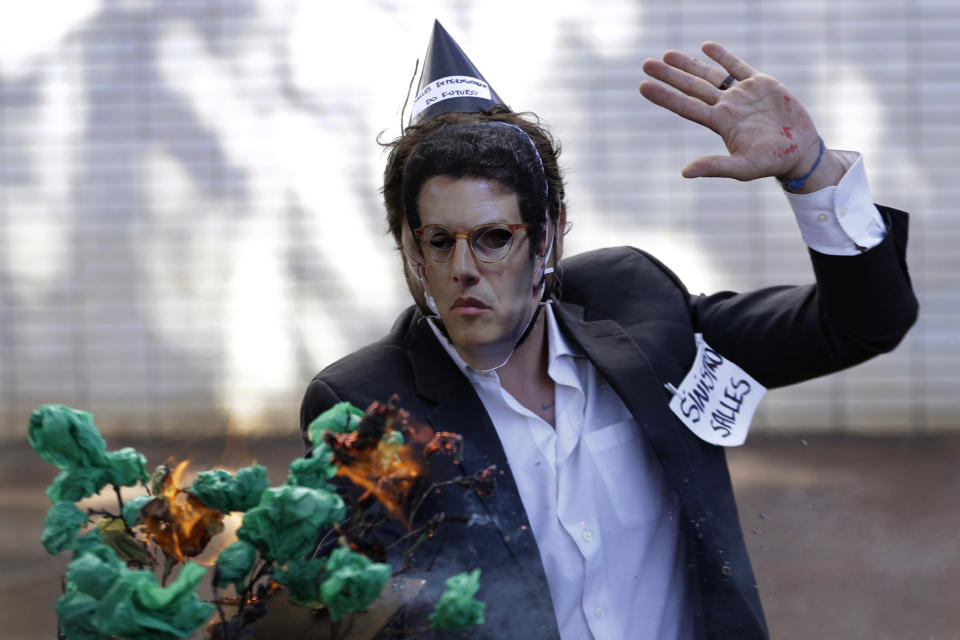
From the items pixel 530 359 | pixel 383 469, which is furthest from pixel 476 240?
pixel 383 469

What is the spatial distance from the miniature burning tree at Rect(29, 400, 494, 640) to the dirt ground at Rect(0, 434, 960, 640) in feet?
2.65

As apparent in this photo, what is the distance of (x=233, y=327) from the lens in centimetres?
608

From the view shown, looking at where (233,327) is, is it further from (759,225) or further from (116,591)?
(116,591)

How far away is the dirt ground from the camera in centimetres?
245

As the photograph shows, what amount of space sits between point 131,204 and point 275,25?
1.48 metres

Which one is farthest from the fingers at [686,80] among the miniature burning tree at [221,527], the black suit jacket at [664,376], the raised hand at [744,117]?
the miniature burning tree at [221,527]

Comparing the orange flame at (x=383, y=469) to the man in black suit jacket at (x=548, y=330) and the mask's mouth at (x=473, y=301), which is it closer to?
the man in black suit jacket at (x=548, y=330)

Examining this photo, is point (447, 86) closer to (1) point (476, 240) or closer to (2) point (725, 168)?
(1) point (476, 240)

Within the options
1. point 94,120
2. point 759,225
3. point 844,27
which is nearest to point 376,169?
point 94,120

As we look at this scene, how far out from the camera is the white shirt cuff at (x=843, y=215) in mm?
1818

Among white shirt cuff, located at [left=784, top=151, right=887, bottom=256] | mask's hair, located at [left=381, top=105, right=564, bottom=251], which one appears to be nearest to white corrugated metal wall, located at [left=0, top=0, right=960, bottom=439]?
mask's hair, located at [left=381, top=105, right=564, bottom=251]

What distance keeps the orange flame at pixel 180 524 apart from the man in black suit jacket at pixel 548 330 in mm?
516

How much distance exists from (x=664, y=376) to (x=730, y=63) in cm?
61

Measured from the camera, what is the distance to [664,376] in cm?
196
